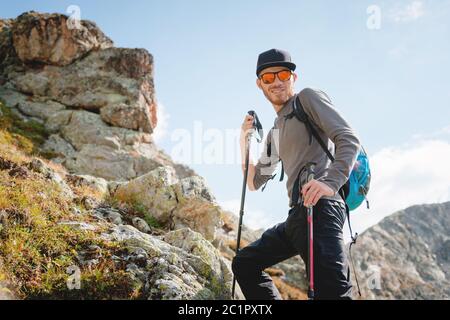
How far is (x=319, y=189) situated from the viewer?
140 inches

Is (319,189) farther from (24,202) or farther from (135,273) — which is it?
(24,202)

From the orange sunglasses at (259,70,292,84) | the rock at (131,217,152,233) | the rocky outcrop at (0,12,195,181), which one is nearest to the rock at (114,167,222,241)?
the rock at (131,217,152,233)

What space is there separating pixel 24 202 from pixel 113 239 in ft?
5.90

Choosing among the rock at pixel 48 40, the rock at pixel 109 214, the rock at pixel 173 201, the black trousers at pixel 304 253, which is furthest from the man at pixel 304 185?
the rock at pixel 48 40

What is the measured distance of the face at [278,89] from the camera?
184 inches

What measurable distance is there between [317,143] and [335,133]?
0.41m

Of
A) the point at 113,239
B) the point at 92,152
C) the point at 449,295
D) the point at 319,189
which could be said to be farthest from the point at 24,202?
the point at 449,295

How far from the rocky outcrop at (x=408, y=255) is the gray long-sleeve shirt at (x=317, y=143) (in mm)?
45803

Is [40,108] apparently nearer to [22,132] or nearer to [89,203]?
[22,132]

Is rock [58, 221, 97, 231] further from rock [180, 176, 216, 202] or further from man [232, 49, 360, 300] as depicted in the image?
rock [180, 176, 216, 202]

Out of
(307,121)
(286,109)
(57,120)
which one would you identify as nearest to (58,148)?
(57,120)

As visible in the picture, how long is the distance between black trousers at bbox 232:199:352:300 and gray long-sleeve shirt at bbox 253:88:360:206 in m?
0.28
